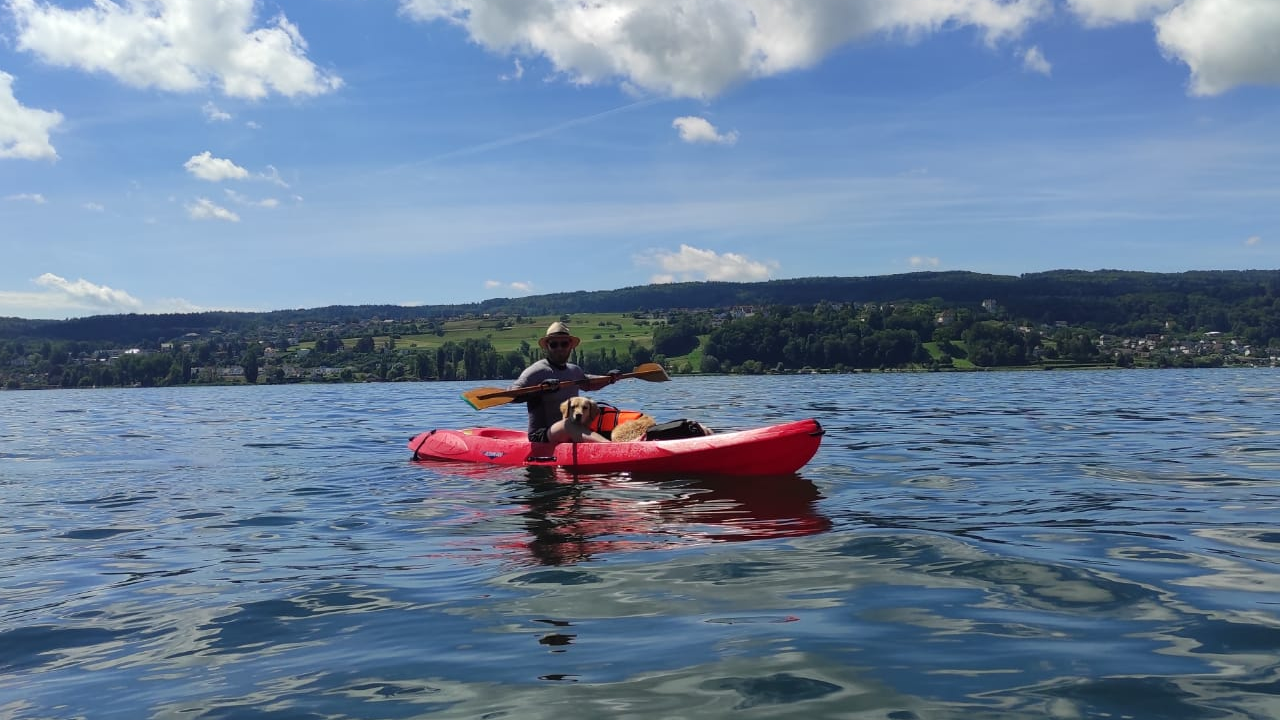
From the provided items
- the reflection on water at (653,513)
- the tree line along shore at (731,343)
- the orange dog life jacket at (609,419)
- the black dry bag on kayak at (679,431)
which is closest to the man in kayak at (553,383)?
the orange dog life jacket at (609,419)

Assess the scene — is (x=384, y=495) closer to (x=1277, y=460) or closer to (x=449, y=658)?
(x=449, y=658)

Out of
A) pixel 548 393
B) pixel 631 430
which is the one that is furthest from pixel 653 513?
pixel 548 393

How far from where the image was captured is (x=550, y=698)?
4.30 m

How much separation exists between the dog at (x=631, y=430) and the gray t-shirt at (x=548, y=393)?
3.67 feet

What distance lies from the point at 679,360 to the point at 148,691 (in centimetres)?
11039

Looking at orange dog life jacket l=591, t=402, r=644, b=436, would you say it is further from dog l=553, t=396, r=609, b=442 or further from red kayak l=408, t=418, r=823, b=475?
red kayak l=408, t=418, r=823, b=475

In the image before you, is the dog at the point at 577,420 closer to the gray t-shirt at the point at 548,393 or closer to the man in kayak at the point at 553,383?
the man in kayak at the point at 553,383

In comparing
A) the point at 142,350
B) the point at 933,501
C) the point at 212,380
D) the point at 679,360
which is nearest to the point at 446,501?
the point at 933,501

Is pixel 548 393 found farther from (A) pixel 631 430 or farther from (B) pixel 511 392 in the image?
(A) pixel 631 430

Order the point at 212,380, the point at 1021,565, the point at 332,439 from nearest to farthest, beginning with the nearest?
the point at 1021,565, the point at 332,439, the point at 212,380

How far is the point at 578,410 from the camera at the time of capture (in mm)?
13719

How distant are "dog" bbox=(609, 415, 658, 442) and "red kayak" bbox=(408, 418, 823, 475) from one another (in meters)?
0.47

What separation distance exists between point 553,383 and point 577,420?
80 centimetres

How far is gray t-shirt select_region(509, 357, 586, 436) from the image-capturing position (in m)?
14.4
